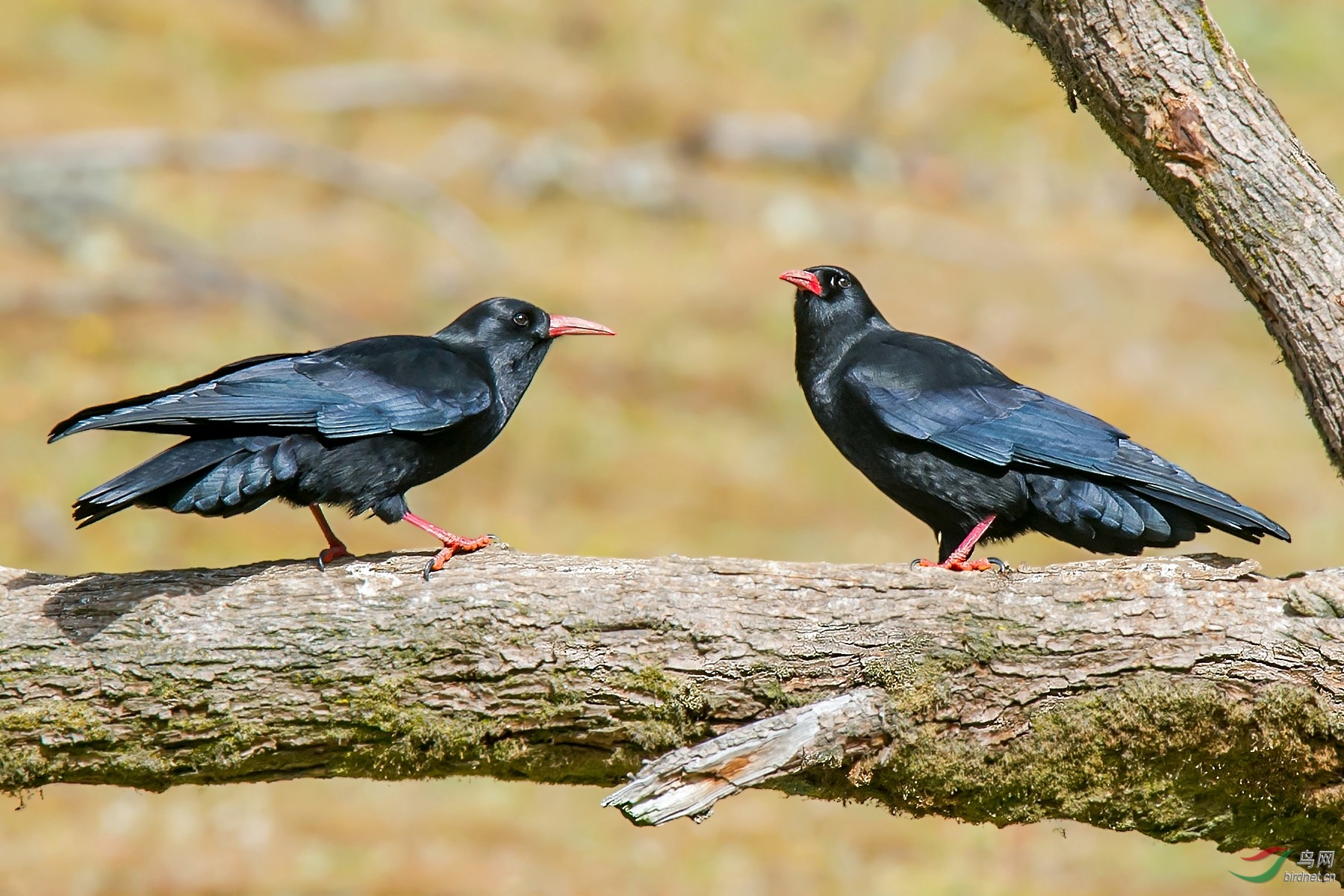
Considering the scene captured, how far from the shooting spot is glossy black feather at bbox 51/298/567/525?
5.04m

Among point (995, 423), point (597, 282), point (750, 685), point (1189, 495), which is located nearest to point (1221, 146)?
point (1189, 495)

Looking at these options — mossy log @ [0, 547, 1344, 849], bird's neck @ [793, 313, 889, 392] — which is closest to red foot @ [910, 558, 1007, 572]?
Result: mossy log @ [0, 547, 1344, 849]

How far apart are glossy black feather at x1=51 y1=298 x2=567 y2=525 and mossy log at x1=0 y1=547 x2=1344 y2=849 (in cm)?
47

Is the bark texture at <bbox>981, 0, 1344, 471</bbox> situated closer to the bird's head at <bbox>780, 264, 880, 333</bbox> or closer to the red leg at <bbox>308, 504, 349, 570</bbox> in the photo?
the bird's head at <bbox>780, 264, 880, 333</bbox>

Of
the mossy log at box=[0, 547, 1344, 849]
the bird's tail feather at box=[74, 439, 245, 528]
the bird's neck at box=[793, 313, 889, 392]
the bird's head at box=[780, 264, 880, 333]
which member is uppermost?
the bird's head at box=[780, 264, 880, 333]

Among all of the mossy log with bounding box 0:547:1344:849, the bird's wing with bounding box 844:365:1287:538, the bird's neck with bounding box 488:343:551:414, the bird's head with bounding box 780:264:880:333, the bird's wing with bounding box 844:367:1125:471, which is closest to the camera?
the mossy log with bounding box 0:547:1344:849

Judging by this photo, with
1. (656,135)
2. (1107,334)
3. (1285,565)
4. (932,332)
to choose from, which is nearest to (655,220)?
(656,135)

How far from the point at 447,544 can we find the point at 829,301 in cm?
256

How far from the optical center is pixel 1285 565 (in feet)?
45.2

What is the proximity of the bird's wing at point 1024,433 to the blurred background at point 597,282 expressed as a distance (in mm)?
4201

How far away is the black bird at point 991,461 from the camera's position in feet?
17.8

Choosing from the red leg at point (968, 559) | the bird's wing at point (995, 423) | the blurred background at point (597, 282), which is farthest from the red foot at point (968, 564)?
the blurred background at point (597, 282)

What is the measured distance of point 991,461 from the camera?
18.8 ft

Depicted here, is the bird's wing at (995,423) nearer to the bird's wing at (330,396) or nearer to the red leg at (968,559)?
the red leg at (968,559)
